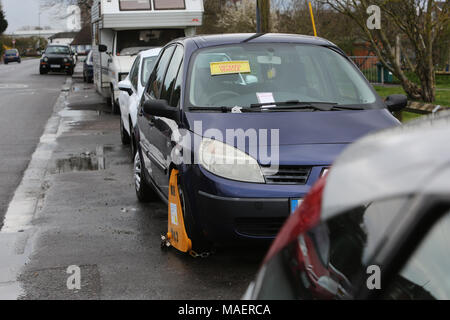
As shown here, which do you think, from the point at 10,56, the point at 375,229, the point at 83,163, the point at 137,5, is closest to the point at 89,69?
the point at 137,5

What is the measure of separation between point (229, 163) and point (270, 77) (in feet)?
4.42

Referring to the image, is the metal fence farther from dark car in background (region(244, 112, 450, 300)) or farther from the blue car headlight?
dark car in background (region(244, 112, 450, 300))

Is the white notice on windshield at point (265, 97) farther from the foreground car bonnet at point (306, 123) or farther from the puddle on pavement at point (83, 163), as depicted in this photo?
the puddle on pavement at point (83, 163)

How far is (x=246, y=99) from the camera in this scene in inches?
230

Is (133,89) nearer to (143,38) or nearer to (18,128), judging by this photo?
(18,128)

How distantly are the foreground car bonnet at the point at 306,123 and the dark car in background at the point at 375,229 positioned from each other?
3.04 metres

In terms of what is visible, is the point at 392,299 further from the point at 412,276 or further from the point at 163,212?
the point at 163,212

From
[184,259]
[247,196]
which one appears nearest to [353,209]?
[247,196]

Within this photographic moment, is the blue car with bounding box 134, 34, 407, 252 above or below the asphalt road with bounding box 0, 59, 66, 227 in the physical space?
above

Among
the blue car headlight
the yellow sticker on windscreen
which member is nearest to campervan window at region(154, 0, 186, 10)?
the yellow sticker on windscreen

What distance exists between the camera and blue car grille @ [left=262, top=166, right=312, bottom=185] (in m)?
4.89

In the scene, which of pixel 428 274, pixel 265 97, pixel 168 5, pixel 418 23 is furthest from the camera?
pixel 168 5

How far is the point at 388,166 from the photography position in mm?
1556

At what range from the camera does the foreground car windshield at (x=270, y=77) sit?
586cm
